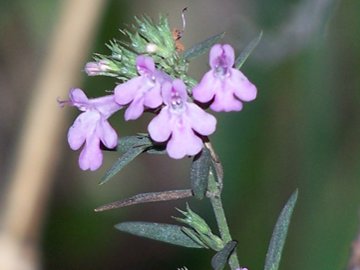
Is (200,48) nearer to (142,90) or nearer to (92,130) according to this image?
(142,90)

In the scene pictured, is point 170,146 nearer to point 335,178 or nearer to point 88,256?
point 335,178

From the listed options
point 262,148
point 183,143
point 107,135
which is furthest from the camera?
point 262,148

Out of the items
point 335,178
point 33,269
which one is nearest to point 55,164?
point 33,269

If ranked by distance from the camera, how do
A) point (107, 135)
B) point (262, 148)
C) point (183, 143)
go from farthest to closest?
1. point (262, 148)
2. point (107, 135)
3. point (183, 143)

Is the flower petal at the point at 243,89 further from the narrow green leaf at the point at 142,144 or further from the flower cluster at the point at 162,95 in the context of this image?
the narrow green leaf at the point at 142,144

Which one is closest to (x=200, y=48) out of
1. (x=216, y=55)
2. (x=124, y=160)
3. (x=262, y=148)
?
(x=216, y=55)

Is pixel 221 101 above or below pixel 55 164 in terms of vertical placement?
below
